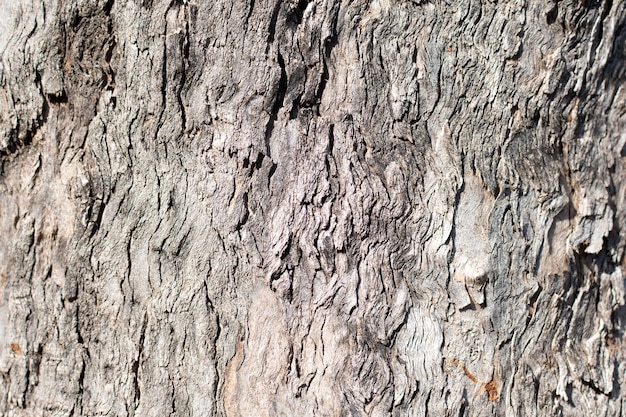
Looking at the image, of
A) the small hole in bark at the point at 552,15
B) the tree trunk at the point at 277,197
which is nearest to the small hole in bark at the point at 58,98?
the tree trunk at the point at 277,197

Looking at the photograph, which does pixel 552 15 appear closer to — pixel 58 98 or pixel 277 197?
pixel 277 197

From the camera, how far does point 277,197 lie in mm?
1352

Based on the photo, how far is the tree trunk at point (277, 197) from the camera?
4.41 feet

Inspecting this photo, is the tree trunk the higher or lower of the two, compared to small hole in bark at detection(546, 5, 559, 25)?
lower

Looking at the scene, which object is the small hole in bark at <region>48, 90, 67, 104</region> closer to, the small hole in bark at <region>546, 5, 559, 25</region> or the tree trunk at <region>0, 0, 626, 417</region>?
the tree trunk at <region>0, 0, 626, 417</region>

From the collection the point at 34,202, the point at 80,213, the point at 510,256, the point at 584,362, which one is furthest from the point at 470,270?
the point at 34,202

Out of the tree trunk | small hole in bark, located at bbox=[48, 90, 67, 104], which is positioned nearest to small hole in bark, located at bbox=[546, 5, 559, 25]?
the tree trunk

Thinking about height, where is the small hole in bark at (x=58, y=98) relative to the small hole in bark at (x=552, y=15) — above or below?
below

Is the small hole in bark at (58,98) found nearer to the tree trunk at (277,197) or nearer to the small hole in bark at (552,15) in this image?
the tree trunk at (277,197)

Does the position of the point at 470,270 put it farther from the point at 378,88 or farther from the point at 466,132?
the point at 378,88

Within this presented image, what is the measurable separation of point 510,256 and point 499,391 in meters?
0.37

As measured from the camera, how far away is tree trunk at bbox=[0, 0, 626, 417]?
1.34 meters

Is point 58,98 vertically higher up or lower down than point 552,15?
lower down

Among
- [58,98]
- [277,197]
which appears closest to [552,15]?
[277,197]
